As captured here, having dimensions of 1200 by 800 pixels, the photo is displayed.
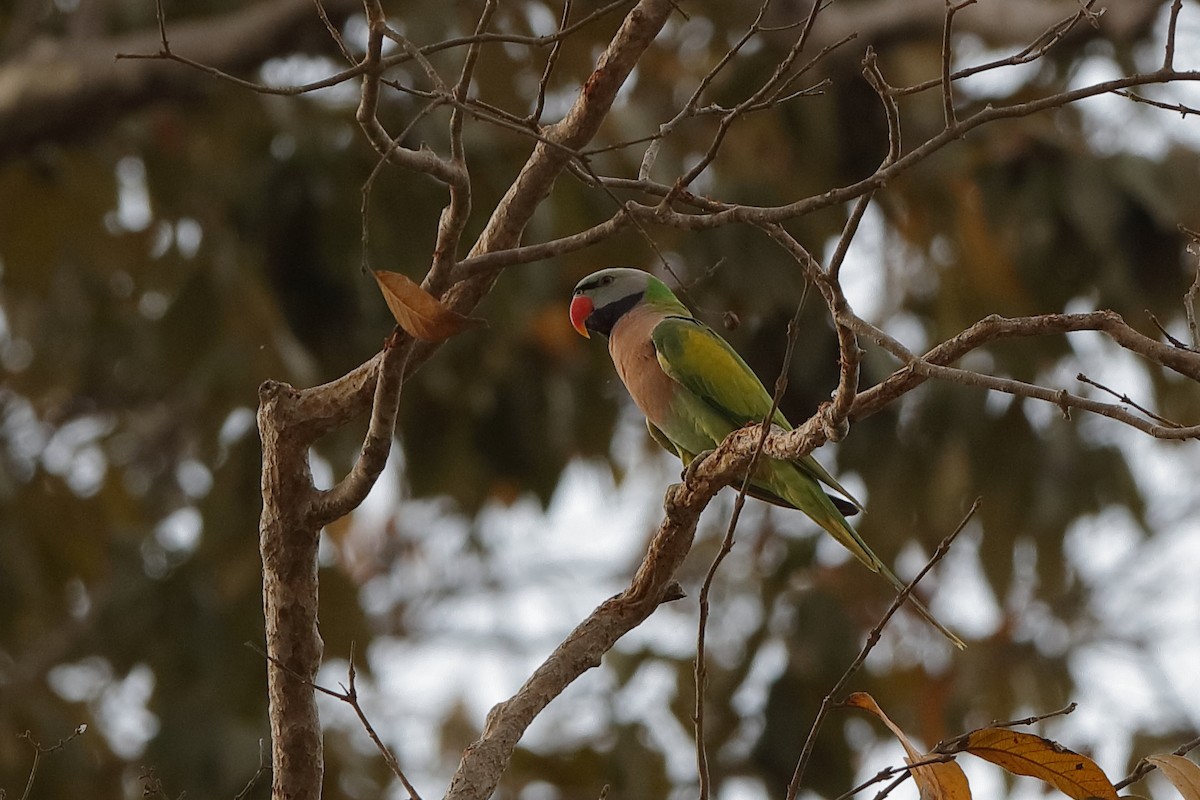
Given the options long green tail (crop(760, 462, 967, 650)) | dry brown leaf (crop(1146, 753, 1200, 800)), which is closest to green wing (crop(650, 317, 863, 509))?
long green tail (crop(760, 462, 967, 650))

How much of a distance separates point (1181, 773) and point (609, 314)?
251 centimetres

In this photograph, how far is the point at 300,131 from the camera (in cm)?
633

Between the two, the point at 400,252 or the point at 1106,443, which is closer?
the point at 400,252

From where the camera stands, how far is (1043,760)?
222 cm

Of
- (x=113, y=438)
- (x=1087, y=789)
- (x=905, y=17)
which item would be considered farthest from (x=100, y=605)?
(x=1087, y=789)

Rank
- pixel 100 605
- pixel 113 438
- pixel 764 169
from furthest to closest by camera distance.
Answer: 1. pixel 113 438
2. pixel 764 169
3. pixel 100 605

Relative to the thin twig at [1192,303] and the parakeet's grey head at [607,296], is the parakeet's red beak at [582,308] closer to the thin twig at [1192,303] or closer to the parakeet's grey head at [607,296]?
the parakeet's grey head at [607,296]

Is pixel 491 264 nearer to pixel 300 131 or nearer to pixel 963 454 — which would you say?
pixel 300 131

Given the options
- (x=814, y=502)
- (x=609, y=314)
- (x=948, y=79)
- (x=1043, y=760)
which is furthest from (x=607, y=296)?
(x=1043, y=760)

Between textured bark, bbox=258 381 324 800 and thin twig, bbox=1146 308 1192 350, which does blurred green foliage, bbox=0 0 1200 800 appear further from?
thin twig, bbox=1146 308 1192 350

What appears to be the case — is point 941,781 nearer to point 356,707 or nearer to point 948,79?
point 356,707

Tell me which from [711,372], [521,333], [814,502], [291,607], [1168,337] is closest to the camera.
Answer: [1168,337]

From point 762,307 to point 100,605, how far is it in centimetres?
348

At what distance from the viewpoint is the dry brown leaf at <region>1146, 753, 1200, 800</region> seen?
2111 millimetres
